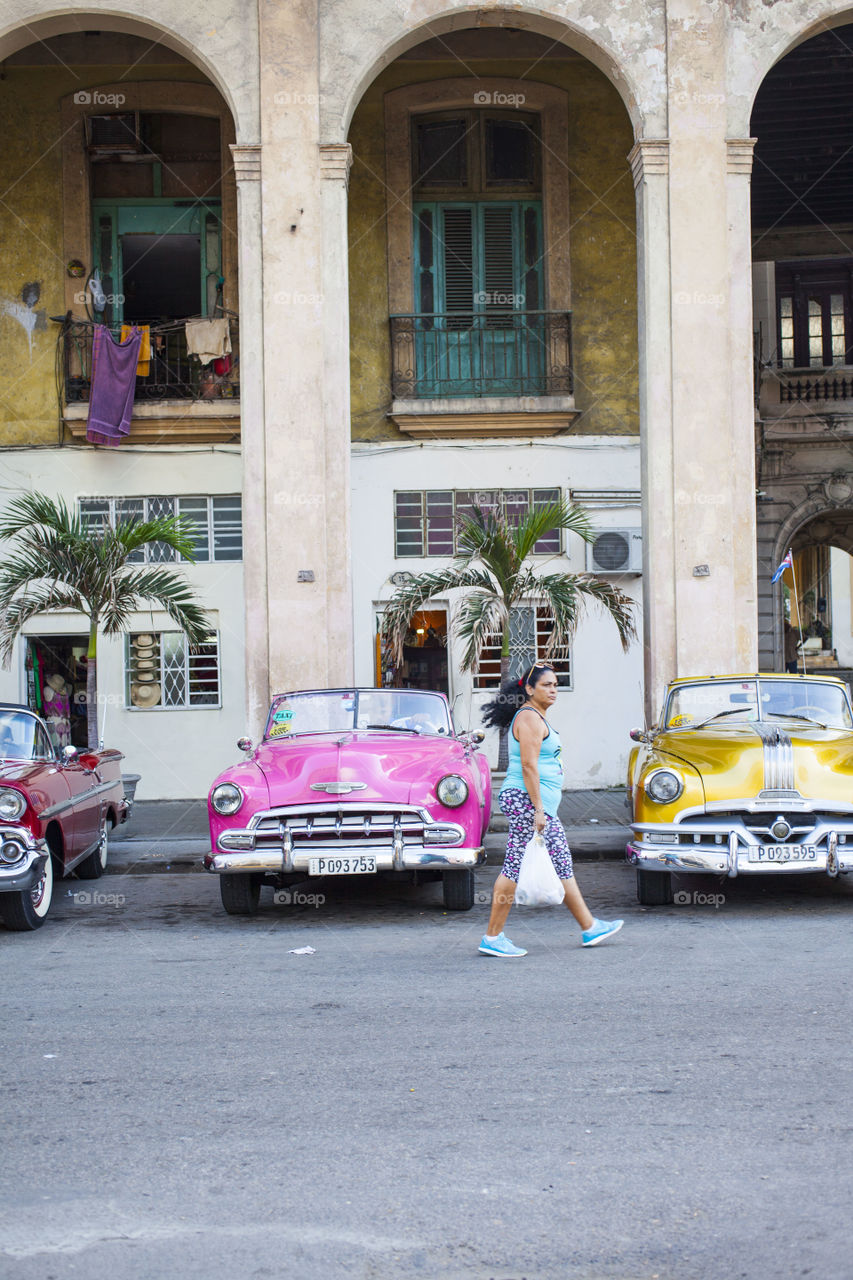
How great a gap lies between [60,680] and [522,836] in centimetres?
1186

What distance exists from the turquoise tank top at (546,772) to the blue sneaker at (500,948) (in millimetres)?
766

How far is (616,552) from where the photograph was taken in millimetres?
17516

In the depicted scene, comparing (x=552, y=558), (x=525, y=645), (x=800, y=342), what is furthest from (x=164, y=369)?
(x=800, y=342)

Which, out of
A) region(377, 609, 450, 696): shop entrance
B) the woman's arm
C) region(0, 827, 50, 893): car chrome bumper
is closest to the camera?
the woman's arm

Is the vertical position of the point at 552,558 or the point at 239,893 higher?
the point at 552,558

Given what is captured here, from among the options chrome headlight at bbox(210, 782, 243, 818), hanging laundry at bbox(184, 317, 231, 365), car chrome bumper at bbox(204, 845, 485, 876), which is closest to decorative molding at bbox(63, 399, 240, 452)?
hanging laundry at bbox(184, 317, 231, 365)

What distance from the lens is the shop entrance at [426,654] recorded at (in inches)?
708

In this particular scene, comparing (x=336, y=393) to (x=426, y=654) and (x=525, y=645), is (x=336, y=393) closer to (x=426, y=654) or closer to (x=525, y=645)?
(x=426, y=654)

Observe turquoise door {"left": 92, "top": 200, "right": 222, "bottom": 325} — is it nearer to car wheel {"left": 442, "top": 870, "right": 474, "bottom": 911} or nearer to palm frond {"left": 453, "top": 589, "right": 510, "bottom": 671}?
palm frond {"left": 453, "top": 589, "right": 510, "bottom": 671}

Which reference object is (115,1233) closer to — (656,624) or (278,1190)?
(278,1190)

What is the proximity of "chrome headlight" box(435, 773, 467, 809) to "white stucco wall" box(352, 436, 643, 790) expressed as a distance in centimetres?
896

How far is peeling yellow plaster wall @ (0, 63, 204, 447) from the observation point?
17.6 m

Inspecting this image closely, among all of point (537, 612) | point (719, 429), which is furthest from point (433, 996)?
point (537, 612)

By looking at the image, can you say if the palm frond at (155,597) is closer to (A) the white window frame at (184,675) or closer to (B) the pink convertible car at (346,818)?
(A) the white window frame at (184,675)
